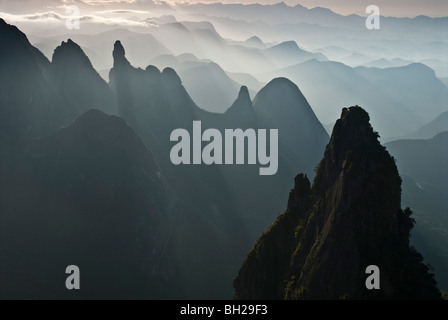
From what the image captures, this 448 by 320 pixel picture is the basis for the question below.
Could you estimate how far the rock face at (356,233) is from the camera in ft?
124

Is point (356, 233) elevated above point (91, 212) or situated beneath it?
situated beneath

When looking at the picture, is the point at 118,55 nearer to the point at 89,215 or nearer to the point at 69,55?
the point at 69,55

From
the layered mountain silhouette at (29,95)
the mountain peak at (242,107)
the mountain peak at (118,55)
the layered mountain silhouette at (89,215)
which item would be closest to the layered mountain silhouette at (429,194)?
the mountain peak at (242,107)

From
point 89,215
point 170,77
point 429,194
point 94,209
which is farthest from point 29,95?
point 429,194

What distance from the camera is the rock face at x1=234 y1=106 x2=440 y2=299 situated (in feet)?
124

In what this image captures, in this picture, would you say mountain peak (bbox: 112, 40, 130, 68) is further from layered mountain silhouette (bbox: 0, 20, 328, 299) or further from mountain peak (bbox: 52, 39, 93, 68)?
layered mountain silhouette (bbox: 0, 20, 328, 299)

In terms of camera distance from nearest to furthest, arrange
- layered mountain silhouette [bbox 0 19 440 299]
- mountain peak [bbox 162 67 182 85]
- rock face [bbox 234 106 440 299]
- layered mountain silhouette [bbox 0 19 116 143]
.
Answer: rock face [bbox 234 106 440 299] → layered mountain silhouette [bbox 0 19 440 299] → layered mountain silhouette [bbox 0 19 116 143] → mountain peak [bbox 162 67 182 85]

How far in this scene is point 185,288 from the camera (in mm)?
76312

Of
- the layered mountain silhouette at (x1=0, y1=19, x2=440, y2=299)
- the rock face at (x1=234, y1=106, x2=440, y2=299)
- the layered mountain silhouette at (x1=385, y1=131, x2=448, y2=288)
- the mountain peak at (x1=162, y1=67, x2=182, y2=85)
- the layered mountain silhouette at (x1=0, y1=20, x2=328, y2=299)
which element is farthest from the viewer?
the mountain peak at (x1=162, y1=67, x2=182, y2=85)

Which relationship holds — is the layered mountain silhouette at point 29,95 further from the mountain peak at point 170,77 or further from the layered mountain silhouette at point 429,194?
the layered mountain silhouette at point 429,194

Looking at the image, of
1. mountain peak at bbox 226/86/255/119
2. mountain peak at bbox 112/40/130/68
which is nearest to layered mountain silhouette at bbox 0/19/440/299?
mountain peak at bbox 112/40/130/68

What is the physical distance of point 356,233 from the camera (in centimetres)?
3944

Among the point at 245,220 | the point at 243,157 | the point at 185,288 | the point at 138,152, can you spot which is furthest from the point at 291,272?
the point at 243,157

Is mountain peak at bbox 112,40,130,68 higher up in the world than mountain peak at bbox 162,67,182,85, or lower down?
higher up
